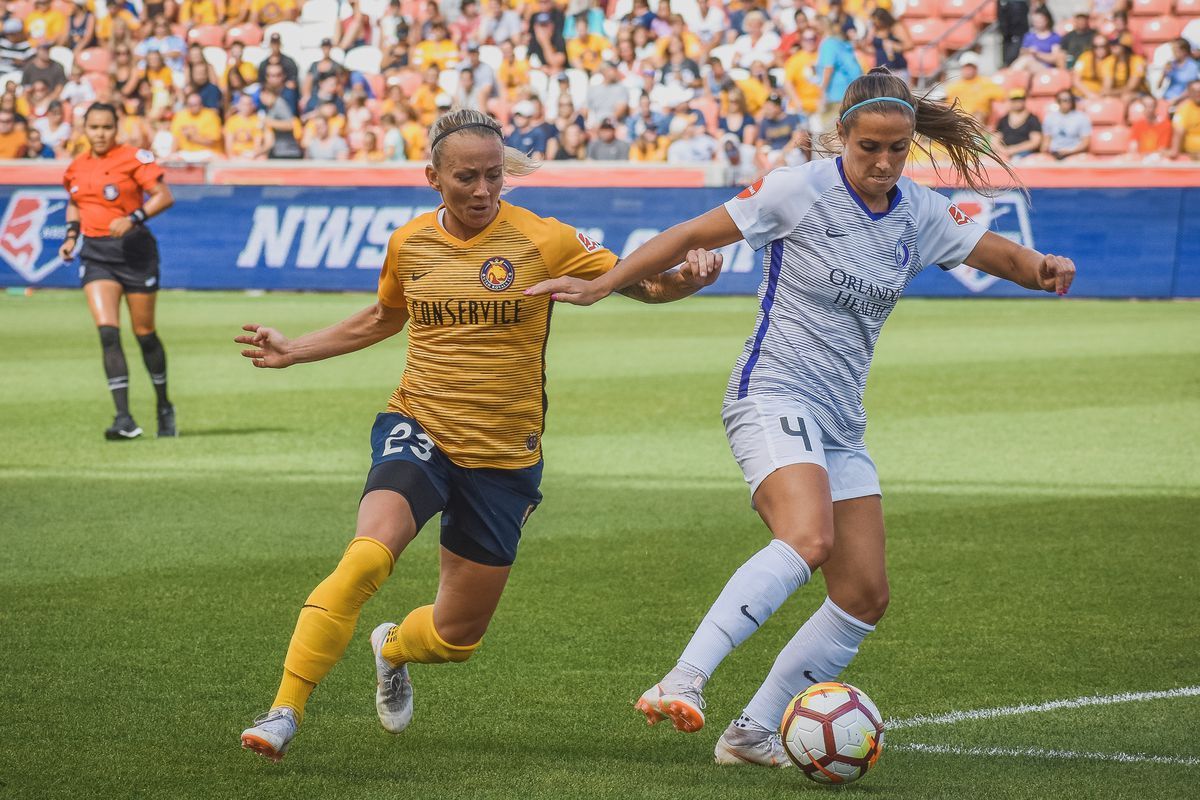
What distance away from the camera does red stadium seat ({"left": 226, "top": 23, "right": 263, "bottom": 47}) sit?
3144cm

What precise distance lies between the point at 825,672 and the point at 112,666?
8.78 feet

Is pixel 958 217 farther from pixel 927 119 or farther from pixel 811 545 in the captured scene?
pixel 811 545

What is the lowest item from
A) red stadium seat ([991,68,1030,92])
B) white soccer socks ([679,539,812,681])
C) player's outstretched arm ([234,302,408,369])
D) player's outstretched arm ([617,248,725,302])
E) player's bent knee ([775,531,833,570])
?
red stadium seat ([991,68,1030,92])

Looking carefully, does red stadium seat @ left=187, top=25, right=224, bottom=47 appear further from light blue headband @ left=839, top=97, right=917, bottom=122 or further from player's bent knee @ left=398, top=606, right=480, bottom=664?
light blue headband @ left=839, top=97, right=917, bottom=122

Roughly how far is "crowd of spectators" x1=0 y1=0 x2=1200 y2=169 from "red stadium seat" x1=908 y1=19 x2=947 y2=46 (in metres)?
0.21

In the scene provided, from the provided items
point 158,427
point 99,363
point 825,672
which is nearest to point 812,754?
point 825,672

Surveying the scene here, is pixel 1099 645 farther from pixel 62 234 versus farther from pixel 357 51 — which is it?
pixel 357 51

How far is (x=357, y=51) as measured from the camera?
3080cm

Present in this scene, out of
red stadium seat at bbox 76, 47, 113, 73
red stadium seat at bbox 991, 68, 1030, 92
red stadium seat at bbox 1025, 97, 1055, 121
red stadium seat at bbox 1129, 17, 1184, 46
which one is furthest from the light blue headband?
red stadium seat at bbox 76, 47, 113, 73

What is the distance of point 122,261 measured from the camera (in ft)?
40.6

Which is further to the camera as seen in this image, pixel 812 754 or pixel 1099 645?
pixel 1099 645

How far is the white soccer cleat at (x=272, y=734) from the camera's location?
4.51 meters

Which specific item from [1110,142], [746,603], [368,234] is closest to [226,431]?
[746,603]

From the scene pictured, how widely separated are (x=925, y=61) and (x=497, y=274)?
24.2m
